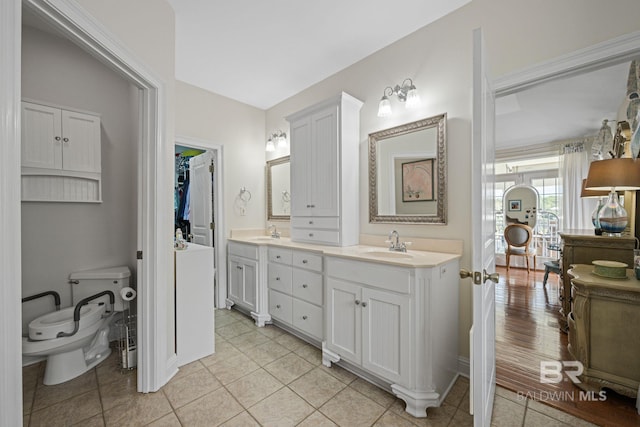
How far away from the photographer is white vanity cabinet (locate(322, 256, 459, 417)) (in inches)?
62.8

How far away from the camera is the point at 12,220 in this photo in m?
0.91

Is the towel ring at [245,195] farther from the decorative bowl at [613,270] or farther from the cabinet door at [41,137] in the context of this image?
the decorative bowl at [613,270]

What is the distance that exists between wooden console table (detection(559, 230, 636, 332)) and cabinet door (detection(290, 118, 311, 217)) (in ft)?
8.25

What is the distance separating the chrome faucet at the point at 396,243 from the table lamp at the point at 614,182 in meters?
1.68

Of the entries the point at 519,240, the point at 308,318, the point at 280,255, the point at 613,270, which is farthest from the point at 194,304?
the point at 519,240

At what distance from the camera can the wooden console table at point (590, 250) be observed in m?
2.32

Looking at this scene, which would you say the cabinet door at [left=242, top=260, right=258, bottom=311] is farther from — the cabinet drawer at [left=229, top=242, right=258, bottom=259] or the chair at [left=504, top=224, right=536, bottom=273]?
the chair at [left=504, top=224, right=536, bottom=273]

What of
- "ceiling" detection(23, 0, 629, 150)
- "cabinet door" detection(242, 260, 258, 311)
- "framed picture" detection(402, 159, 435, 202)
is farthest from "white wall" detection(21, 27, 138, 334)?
"framed picture" detection(402, 159, 435, 202)

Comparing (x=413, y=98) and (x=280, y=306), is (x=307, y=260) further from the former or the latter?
(x=413, y=98)

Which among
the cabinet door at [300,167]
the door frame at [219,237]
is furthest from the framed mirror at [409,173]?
the door frame at [219,237]

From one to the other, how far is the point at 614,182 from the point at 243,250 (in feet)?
11.0

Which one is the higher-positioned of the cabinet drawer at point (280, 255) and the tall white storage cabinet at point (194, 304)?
the cabinet drawer at point (280, 255)

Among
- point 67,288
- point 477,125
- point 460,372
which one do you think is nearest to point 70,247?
point 67,288

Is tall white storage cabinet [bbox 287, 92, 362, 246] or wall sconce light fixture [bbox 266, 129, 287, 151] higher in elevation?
wall sconce light fixture [bbox 266, 129, 287, 151]
